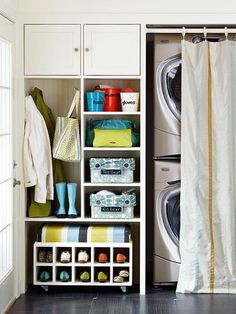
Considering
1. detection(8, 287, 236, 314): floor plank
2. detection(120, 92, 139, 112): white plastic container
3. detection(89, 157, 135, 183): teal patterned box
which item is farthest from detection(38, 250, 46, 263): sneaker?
detection(120, 92, 139, 112): white plastic container

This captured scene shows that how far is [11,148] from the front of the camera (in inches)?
190

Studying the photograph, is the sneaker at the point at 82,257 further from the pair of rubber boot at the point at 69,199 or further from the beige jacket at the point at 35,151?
the beige jacket at the point at 35,151

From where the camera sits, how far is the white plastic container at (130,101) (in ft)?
16.6

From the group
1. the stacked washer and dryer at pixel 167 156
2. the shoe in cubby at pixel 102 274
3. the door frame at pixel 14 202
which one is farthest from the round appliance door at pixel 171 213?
the door frame at pixel 14 202

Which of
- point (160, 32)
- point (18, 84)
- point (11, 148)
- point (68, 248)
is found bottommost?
point (68, 248)

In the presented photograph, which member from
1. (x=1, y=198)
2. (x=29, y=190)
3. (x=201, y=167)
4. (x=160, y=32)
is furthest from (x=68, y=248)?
(x=160, y=32)

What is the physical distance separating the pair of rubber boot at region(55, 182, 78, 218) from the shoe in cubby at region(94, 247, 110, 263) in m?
0.34

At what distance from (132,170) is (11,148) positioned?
907mm

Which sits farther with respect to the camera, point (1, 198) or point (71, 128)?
point (71, 128)

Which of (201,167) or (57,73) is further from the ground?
(57,73)

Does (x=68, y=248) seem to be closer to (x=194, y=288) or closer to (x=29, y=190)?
(x=29, y=190)

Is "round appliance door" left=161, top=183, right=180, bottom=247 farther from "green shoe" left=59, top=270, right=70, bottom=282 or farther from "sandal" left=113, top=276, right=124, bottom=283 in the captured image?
"green shoe" left=59, top=270, right=70, bottom=282

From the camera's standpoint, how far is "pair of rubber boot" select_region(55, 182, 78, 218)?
16.7 feet

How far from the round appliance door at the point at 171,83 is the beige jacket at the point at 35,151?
0.94 m
